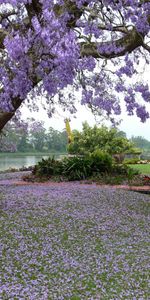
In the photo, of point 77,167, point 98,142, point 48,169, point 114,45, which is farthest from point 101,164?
point 98,142

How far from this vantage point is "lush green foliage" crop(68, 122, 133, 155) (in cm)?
3659

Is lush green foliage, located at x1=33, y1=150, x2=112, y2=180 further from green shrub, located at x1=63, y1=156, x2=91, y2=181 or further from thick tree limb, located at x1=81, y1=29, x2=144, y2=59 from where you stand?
thick tree limb, located at x1=81, y1=29, x2=144, y2=59

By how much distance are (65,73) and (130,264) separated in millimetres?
3650

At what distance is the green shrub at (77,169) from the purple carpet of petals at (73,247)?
17.2 feet

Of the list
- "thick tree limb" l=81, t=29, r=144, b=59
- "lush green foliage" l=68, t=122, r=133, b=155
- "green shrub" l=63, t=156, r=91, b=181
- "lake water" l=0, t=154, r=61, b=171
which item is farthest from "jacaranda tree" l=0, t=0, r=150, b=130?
"lush green foliage" l=68, t=122, r=133, b=155

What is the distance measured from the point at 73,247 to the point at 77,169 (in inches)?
422

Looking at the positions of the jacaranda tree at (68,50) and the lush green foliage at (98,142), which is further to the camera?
Answer: the lush green foliage at (98,142)

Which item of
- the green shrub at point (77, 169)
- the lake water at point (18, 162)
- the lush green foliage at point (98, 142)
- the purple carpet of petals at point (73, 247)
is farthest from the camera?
the lush green foliage at point (98, 142)

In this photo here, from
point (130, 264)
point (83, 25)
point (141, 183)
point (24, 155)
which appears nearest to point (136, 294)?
point (130, 264)

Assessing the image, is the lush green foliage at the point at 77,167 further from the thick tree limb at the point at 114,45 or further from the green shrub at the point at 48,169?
the thick tree limb at the point at 114,45

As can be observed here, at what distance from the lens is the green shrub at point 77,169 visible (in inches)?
727

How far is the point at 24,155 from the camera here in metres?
51.8

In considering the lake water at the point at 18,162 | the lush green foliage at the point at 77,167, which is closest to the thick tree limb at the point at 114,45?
the lush green foliage at the point at 77,167

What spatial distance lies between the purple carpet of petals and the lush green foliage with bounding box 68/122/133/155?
23.5m
